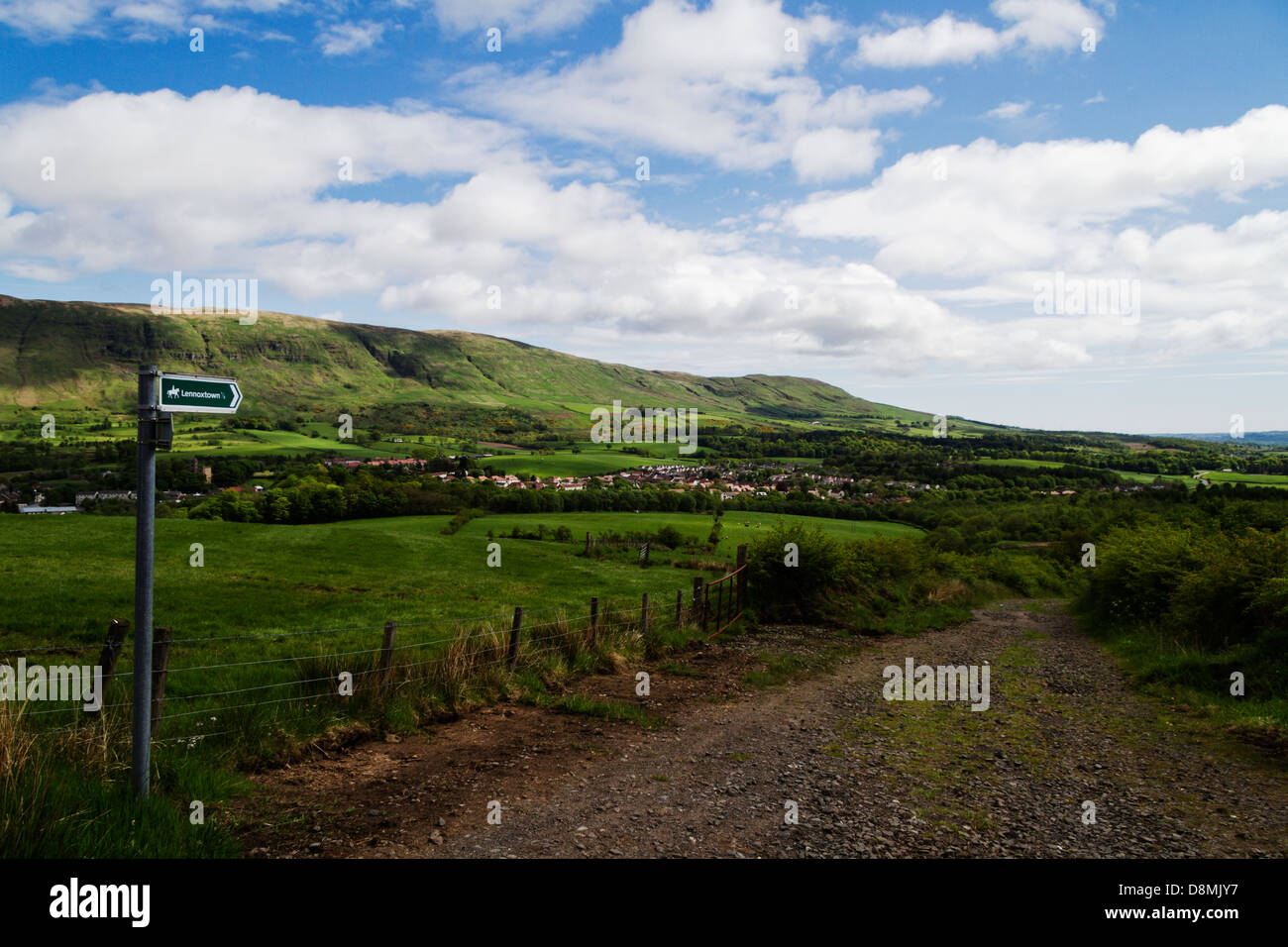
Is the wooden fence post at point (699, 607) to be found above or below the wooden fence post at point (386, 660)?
below

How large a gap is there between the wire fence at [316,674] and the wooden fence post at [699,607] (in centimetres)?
112

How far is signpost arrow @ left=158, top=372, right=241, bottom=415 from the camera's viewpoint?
167 inches

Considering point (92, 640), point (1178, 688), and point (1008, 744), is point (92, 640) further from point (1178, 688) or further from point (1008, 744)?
point (1178, 688)

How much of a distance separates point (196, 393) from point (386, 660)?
5.49m

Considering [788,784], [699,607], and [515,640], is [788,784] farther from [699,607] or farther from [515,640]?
[699,607]

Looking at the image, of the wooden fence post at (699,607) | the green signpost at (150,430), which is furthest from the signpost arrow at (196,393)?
the wooden fence post at (699,607)

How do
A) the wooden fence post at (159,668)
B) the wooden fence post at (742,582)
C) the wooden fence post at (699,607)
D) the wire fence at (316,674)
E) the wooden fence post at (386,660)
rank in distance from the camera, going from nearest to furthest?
1. the wooden fence post at (159,668)
2. the wire fence at (316,674)
3. the wooden fence post at (386,660)
4. the wooden fence post at (699,607)
5. the wooden fence post at (742,582)

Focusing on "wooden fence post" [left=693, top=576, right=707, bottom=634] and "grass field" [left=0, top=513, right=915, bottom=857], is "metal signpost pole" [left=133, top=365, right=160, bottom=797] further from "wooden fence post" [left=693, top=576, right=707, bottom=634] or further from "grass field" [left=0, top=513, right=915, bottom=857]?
"wooden fence post" [left=693, top=576, right=707, bottom=634]

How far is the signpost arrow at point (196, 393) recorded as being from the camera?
4250mm

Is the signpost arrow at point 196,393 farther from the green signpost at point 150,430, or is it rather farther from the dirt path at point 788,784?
the dirt path at point 788,784

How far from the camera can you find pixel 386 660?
8953 mm

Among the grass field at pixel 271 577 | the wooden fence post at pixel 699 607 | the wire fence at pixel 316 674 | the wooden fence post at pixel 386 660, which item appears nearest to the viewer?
the wire fence at pixel 316 674

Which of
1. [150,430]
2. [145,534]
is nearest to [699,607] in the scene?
[145,534]
